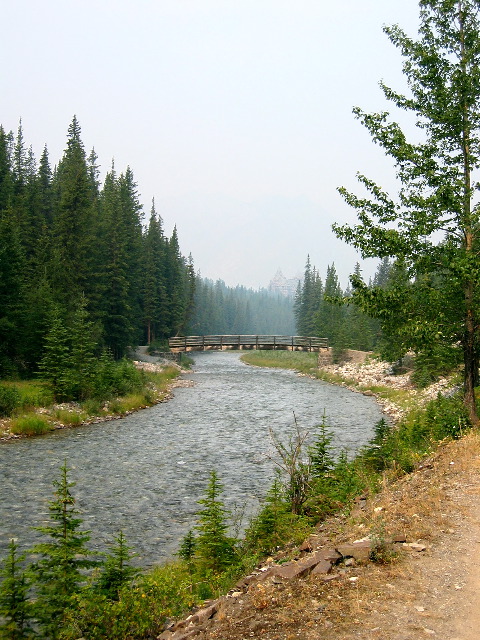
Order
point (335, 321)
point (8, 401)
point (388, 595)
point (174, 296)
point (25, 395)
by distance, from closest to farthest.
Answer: point (388, 595), point (8, 401), point (25, 395), point (174, 296), point (335, 321)

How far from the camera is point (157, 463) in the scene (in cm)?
1803

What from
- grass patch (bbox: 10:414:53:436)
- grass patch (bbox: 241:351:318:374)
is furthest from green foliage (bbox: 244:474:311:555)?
grass patch (bbox: 241:351:318:374)

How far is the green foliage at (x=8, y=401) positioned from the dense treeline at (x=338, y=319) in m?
14.2

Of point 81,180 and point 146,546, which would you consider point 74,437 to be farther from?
point 81,180

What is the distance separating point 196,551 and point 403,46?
1379 centimetres

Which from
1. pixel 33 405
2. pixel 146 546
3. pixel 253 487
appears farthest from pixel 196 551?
pixel 33 405

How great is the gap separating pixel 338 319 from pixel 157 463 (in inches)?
2214

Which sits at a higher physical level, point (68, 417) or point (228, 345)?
point (228, 345)

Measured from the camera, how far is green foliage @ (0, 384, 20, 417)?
22812mm

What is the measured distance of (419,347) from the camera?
13.9 m

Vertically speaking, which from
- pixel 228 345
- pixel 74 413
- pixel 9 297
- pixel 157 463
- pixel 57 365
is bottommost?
pixel 157 463

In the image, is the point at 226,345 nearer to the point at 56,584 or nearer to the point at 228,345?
the point at 228,345

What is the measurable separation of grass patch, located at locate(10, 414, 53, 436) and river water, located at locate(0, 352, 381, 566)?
20.1 inches

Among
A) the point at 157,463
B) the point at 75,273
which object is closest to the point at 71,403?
the point at 157,463
